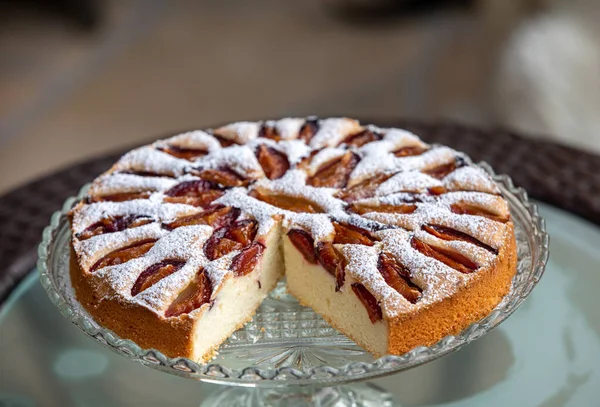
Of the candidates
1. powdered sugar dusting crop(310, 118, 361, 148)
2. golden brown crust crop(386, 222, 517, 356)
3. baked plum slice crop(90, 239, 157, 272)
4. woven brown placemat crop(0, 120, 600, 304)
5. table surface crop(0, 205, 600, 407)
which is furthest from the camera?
woven brown placemat crop(0, 120, 600, 304)

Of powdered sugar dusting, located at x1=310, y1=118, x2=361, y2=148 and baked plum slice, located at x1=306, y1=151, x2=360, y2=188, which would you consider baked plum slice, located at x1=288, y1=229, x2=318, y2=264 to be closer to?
baked plum slice, located at x1=306, y1=151, x2=360, y2=188

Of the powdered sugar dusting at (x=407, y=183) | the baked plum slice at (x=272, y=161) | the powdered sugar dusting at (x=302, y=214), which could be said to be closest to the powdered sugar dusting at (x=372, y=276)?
the powdered sugar dusting at (x=302, y=214)

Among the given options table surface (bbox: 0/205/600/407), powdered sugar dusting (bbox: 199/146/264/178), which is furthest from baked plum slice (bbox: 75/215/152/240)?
table surface (bbox: 0/205/600/407)

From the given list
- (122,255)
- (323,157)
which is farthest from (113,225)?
(323,157)

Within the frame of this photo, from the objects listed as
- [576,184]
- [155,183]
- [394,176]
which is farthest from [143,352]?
[576,184]

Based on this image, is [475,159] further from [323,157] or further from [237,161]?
[237,161]

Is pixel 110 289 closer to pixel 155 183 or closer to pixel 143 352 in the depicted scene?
pixel 143 352
